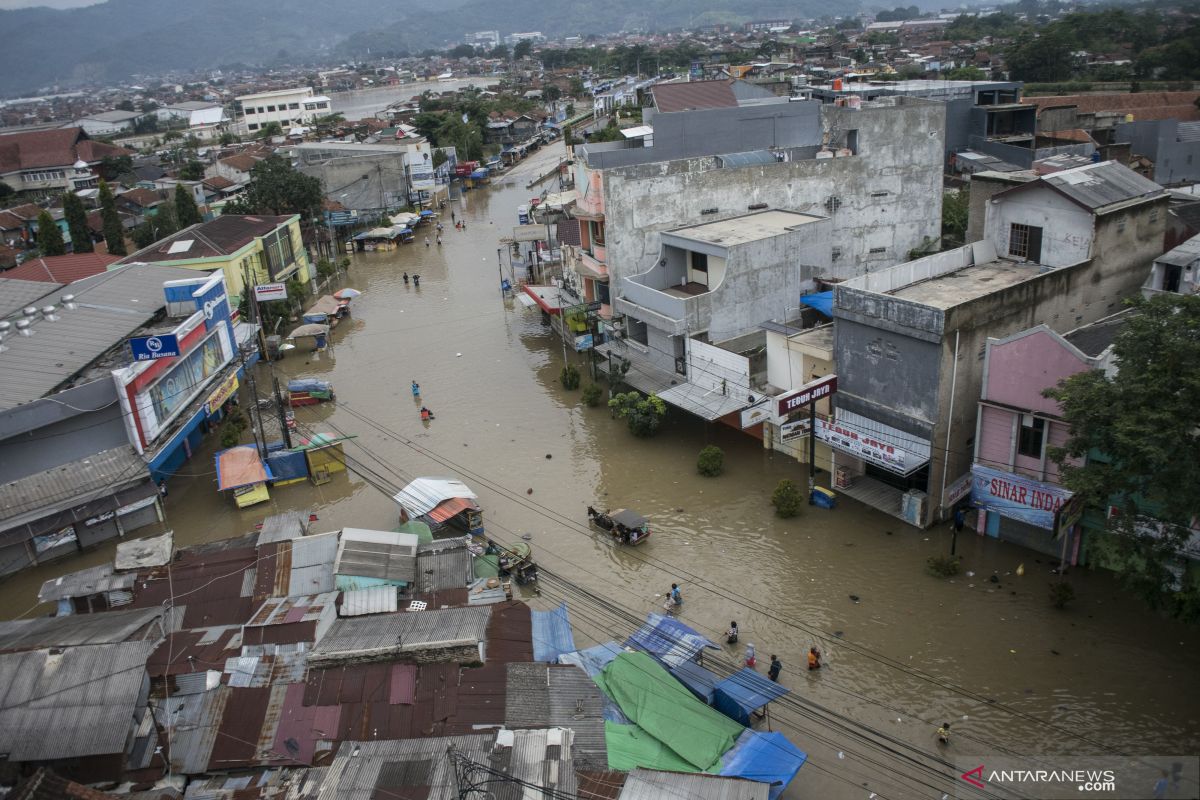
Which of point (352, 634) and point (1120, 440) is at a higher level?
point (1120, 440)

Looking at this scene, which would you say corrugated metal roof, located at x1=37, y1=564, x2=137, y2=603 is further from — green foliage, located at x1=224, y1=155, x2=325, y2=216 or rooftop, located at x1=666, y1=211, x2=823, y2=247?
green foliage, located at x1=224, y1=155, x2=325, y2=216

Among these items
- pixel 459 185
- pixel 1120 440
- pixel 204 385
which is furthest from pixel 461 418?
pixel 459 185

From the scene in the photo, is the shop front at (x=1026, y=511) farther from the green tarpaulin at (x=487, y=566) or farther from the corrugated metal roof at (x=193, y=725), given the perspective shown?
the corrugated metal roof at (x=193, y=725)

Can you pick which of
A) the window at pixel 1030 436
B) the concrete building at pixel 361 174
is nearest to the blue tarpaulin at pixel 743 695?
the window at pixel 1030 436

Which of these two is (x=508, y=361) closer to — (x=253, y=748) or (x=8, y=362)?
(x=8, y=362)

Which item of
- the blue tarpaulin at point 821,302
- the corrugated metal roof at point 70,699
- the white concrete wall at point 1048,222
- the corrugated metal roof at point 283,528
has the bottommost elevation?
the corrugated metal roof at point 283,528

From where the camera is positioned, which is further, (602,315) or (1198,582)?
(602,315)

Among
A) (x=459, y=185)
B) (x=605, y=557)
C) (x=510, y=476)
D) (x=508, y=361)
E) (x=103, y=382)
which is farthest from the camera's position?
(x=459, y=185)
